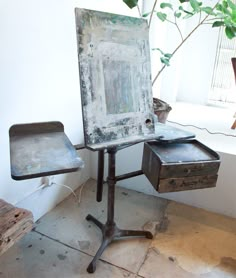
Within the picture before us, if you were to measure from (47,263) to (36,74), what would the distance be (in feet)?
3.51

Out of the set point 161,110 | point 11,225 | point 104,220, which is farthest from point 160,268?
point 161,110

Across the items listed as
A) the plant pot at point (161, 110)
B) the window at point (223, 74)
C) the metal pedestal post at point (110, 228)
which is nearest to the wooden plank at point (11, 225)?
the metal pedestal post at point (110, 228)

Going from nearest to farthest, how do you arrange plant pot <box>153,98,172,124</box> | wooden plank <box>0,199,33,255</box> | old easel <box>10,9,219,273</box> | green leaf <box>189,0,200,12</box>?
wooden plank <box>0,199,33,255</box>, old easel <box>10,9,219,273</box>, green leaf <box>189,0,200,12</box>, plant pot <box>153,98,172,124</box>

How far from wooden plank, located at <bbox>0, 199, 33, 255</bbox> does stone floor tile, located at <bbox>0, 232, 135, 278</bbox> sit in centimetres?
48

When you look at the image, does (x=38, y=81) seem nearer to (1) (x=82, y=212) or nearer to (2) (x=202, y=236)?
(1) (x=82, y=212)

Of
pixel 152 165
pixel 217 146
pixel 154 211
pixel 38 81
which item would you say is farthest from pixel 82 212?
pixel 217 146

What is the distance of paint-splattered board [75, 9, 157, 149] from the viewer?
1208 millimetres

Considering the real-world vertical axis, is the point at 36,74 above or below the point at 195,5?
below

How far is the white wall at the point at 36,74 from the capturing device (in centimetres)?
140

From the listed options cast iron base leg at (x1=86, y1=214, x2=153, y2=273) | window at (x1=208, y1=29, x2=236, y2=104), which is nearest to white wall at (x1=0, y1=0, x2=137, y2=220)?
cast iron base leg at (x1=86, y1=214, x2=153, y2=273)

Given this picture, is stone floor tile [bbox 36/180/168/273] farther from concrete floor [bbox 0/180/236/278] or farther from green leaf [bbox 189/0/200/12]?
green leaf [bbox 189/0/200/12]

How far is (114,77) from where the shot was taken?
130 cm

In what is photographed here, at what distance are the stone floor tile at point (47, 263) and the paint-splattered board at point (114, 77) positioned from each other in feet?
2.37

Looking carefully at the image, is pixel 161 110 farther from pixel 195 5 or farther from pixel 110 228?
pixel 110 228
